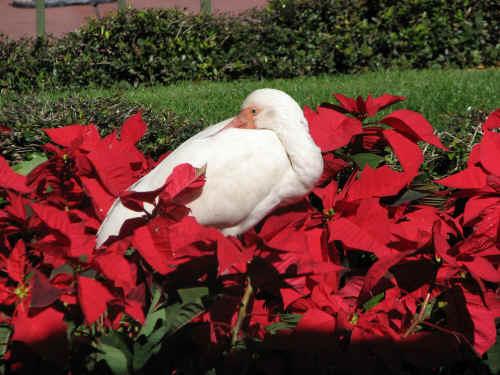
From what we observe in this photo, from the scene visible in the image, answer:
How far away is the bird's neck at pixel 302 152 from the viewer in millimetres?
1509

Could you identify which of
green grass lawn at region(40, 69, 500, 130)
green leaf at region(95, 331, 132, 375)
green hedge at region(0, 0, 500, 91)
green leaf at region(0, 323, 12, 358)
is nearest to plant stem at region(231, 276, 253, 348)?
green leaf at region(95, 331, 132, 375)

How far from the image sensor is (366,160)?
157 centimetres

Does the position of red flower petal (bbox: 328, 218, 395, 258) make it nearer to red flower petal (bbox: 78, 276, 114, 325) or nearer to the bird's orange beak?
red flower petal (bbox: 78, 276, 114, 325)

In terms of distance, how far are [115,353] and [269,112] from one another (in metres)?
1.10

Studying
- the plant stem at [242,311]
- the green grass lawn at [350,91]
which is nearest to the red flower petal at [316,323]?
the plant stem at [242,311]

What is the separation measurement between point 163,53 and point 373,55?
3.35m

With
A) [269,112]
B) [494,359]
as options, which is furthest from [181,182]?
[494,359]

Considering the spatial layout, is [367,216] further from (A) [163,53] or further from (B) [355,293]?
(A) [163,53]

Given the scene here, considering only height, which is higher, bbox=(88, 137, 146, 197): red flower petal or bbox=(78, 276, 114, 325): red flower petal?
bbox=(88, 137, 146, 197): red flower petal

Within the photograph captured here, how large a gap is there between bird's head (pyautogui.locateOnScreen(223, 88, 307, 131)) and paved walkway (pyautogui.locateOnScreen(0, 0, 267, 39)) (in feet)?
36.3

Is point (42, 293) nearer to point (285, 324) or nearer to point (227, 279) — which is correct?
point (227, 279)

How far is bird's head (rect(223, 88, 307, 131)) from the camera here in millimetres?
1711

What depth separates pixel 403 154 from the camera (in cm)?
142

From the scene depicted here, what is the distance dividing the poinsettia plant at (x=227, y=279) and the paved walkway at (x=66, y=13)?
1168 centimetres
